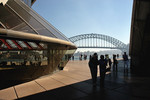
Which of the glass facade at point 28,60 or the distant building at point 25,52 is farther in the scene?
the glass facade at point 28,60

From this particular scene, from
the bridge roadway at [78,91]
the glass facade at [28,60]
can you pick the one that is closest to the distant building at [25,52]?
the glass facade at [28,60]

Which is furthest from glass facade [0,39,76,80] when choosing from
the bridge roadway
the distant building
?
the bridge roadway

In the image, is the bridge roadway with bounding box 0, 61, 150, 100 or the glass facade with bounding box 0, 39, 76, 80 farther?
the glass facade with bounding box 0, 39, 76, 80

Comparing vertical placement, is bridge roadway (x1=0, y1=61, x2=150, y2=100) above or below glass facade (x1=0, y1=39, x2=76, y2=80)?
below

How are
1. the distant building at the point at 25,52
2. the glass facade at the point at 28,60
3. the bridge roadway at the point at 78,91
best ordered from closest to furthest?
the bridge roadway at the point at 78,91 < the distant building at the point at 25,52 < the glass facade at the point at 28,60

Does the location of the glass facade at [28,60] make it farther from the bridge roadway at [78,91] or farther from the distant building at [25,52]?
the bridge roadway at [78,91]

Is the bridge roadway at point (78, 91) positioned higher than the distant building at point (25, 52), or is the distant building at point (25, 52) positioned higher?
the distant building at point (25, 52)

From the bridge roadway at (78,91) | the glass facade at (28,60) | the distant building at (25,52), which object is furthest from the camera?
the glass facade at (28,60)

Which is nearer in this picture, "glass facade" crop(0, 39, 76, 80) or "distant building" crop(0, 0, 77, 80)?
"distant building" crop(0, 0, 77, 80)

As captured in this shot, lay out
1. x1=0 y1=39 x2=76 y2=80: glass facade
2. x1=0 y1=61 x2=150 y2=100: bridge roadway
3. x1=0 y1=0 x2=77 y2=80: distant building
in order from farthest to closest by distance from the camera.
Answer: x1=0 y1=39 x2=76 y2=80: glass facade < x1=0 y1=0 x2=77 y2=80: distant building < x1=0 y1=61 x2=150 y2=100: bridge roadway

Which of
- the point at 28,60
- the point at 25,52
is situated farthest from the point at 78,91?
the point at 25,52

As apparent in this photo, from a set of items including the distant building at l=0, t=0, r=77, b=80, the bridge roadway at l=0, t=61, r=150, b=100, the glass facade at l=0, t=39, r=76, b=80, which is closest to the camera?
the bridge roadway at l=0, t=61, r=150, b=100

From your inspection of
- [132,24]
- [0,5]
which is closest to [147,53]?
[132,24]

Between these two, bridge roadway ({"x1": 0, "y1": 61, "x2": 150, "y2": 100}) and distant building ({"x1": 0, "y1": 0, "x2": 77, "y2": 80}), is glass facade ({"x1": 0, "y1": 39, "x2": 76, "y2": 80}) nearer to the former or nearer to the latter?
distant building ({"x1": 0, "y1": 0, "x2": 77, "y2": 80})
